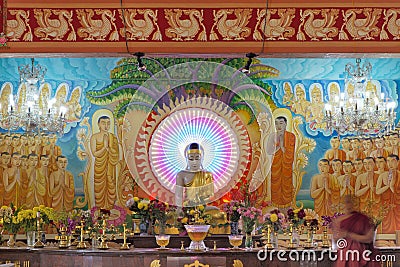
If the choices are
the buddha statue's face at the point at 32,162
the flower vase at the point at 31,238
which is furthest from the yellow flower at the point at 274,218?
the buddha statue's face at the point at 32,162

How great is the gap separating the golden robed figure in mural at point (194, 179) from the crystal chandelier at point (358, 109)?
171cm

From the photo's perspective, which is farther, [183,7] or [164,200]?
[164,200]

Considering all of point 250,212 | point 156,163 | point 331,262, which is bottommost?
point 331,262

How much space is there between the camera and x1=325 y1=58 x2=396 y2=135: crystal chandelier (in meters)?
9.34

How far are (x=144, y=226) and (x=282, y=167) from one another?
2.84 metres

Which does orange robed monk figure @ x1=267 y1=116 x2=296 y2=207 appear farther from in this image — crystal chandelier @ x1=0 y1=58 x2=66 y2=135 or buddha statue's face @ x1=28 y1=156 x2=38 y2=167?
buddha statue's face @ x1=28 y1=156 x2=38 y2=167

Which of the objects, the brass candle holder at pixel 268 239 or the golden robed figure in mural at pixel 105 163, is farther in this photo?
the golden robed figure in mural at pixel 105 163

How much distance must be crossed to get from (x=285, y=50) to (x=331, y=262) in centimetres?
212

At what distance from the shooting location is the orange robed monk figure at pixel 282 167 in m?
10.8

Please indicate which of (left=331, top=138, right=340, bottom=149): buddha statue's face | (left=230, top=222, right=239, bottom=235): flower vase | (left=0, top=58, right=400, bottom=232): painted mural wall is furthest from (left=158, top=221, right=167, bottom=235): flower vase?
(left=331, top=138, right=340, bottom=149): buddha statue's face

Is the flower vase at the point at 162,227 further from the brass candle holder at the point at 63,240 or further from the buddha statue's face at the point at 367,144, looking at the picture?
the buddha statue's face at the point at 367,144

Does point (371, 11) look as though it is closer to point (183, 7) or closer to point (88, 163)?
point (183, 7)

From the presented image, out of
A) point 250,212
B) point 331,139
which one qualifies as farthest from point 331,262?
point 331,139

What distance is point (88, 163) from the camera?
428 inches
